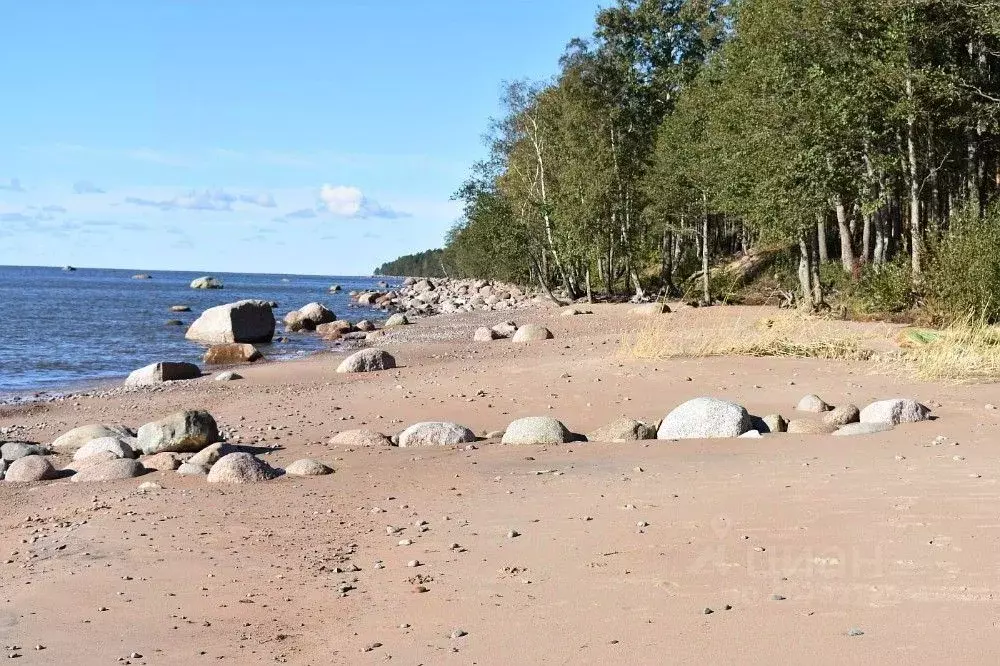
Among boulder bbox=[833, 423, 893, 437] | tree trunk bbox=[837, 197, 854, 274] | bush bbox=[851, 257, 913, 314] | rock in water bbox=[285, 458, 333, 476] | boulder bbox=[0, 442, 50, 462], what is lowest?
boulder bbox=[0, 442, 50, 462]

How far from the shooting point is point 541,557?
675cm

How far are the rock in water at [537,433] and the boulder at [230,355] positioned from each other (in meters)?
17.5

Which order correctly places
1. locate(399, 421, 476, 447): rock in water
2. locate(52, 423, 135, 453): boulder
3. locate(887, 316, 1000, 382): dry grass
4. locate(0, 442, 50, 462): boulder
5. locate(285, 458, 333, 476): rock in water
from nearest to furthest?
1. locate(285, 458, 333, 476): rock in water
2. locate(399, 421, 476, 447): rock in water
3. locate(0, 442, 50, 462): boulder
4. locate(52, 423, 135, 453): boulder
5. locate(887, 316, 1000, 382): dry grass

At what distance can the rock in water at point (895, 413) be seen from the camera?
1162 centimetres

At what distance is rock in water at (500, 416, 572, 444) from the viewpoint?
37.9 ft

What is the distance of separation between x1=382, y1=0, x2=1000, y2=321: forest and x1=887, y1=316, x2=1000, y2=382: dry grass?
2.87 m

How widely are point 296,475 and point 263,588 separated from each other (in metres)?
3.73

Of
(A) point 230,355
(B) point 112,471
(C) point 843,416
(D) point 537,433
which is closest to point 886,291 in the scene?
(C) point 843,416

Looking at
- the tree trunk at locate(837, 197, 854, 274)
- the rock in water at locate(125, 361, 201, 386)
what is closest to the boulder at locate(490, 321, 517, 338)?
the tree trunk at locate(837, 197, 854, 274)

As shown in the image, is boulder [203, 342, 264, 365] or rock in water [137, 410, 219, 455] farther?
boulder [203, 342, 264, 365]

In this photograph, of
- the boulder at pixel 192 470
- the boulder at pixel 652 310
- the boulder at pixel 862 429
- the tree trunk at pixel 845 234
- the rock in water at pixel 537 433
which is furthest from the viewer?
the boulder at pixel 652 310

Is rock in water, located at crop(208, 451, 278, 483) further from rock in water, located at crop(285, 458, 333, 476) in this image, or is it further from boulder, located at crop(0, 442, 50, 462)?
boulder, located at crop(0, 442, 50, 462)

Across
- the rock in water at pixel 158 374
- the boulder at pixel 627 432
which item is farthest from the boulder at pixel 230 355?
the boulder at pixel 627 432

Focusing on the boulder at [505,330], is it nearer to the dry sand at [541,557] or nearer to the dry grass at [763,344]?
the dry grass at [763,344]
